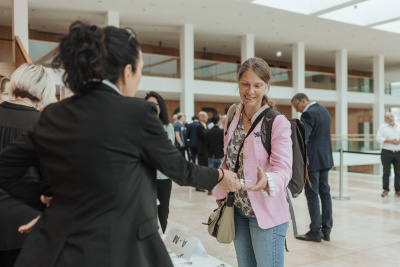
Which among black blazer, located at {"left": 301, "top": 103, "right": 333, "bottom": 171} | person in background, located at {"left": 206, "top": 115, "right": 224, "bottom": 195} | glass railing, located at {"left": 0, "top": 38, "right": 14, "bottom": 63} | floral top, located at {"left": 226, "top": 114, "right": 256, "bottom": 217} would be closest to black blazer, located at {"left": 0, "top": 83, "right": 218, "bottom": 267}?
floral top, located at {"left": 226, "top": 114, "right": 256, "bottom": 217}

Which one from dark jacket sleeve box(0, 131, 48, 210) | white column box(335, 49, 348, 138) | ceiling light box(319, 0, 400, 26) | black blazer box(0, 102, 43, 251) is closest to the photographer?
dark jacket sleeve box(0, 131, 48, 210)

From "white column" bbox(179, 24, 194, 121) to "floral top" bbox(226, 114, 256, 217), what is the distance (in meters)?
15.0

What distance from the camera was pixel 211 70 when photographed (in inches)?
735

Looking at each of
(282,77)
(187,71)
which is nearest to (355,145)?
(282,77)

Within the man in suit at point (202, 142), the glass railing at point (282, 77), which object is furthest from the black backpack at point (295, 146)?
the glass railing at point (282, 77)

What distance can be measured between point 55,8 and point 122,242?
1546cm

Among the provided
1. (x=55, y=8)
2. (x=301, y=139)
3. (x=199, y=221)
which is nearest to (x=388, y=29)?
(x=55, y=8)

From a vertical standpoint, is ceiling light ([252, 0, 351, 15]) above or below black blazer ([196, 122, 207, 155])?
above

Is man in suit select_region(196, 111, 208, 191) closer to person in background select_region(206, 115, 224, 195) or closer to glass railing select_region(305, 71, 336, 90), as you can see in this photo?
person in background select_region(206, 115, 224, 195)

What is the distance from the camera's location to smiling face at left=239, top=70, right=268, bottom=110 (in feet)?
7.19

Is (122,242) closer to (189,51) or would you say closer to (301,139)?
(301,139)

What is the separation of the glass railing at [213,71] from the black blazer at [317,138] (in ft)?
44.1

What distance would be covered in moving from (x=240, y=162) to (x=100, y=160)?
1.10m

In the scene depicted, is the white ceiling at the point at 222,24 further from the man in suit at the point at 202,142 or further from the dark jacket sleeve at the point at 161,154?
the dark jacket sleeve at the point at 161,154
